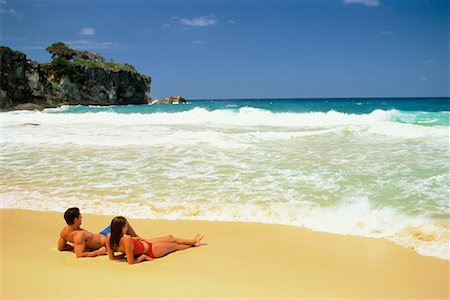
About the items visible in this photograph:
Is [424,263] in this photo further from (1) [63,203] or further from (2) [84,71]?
(2) [84,71]

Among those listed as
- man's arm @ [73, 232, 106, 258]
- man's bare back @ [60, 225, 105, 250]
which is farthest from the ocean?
man's arm @ [73, 232, 106, 258]

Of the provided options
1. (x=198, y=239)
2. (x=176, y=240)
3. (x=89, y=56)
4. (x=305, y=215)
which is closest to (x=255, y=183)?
(x=305, y=215)

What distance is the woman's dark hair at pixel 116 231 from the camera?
422 cm

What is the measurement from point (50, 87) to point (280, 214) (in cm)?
5653

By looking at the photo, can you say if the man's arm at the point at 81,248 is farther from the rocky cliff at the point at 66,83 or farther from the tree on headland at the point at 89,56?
the tree on headland at the point at 89,56

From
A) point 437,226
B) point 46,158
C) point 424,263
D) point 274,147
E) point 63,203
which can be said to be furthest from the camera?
point 274,147

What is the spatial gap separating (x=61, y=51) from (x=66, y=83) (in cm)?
763

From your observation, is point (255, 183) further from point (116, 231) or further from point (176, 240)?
point (116, 231)

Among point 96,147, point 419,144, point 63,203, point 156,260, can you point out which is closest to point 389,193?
point 156,260

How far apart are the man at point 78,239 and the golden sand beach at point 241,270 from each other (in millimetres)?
114

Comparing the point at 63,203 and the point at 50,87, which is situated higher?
the point at 50,87

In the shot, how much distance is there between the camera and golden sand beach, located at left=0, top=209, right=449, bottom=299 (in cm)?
343

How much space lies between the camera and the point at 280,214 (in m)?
5.82

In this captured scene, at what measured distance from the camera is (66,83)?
189 feet
